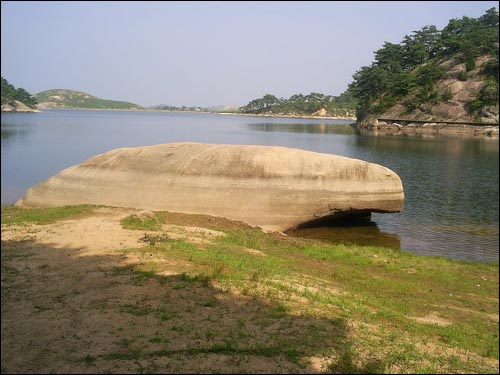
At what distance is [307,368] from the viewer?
6289 millimetres

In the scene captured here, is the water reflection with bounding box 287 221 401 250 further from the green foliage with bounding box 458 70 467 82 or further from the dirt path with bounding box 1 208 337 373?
the green foliage with bounding box 458 70 467 82

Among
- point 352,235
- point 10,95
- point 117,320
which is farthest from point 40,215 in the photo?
point 352,235

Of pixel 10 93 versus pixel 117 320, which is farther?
pixel 10 93

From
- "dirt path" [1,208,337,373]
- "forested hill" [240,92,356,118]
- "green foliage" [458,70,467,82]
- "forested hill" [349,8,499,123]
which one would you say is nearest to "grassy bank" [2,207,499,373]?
"dirt path" [1,208,337,373]

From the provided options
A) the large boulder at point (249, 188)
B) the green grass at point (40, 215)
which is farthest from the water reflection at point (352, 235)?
the green grass at point (40, 215)

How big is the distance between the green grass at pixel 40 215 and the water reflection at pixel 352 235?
9141 millimetres

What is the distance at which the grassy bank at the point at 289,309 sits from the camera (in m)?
6.55

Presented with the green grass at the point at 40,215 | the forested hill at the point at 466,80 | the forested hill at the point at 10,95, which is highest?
the forested hill at the point at 466,80

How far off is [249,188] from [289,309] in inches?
434

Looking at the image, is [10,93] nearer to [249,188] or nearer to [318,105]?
[249,188]

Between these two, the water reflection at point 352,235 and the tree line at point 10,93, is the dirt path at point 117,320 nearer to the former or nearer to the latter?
the tree line at point 10,93

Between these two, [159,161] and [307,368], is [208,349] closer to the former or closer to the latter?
[307,368]

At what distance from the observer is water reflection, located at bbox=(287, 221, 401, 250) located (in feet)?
61.6

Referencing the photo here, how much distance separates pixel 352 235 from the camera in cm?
1981
